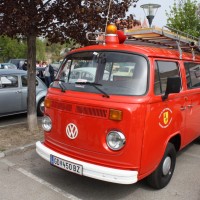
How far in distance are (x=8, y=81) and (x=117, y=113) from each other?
5.77m

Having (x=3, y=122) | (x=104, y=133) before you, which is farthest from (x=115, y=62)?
(x=3, y=122)

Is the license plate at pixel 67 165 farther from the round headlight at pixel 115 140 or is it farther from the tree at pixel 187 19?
the tree at pixel 187 19

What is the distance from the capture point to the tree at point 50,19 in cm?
585

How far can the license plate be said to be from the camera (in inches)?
→ 154

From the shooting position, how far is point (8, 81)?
8.70 metres

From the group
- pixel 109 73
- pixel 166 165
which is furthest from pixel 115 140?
pixel 166 165

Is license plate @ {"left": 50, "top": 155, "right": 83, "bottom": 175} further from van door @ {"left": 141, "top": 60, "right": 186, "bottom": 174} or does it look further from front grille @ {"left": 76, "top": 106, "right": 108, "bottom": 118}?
van door @ {"left": 141, "top": 60, "right": 186, "bottom": 174}

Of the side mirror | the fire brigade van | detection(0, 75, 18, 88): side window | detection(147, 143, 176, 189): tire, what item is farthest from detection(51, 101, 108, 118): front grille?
detection(0, 75, 18, 88): side window

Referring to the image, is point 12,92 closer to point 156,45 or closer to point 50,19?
point 50,19

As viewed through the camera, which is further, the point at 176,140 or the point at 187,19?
the point at 187,19

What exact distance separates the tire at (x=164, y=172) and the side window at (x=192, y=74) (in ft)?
4.20

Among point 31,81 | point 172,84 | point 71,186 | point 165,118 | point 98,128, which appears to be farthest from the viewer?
point 31,81

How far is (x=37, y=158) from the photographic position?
18.5 ft

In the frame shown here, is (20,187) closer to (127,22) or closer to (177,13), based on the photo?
(127,22)
